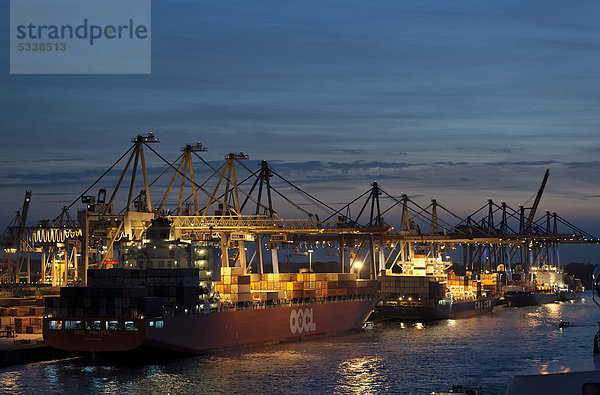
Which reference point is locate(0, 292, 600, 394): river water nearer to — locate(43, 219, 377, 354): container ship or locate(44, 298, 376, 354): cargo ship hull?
locate(44, 298, 376, 354): cargo ship hull

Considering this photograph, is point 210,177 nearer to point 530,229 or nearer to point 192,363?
point 192,363

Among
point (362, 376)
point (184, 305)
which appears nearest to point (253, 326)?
point (184, 305)

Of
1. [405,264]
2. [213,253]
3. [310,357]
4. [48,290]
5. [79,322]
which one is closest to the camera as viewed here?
[79,322]

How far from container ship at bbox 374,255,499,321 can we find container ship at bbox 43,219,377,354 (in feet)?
59.2

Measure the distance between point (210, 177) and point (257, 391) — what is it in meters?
43.4

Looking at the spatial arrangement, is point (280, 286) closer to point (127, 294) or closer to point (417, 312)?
point (127, 294)

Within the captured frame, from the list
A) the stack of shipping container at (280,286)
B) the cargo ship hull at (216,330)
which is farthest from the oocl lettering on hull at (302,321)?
the stack of shipping container at (280,286)

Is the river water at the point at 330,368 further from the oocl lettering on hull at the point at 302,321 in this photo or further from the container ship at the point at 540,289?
the container ship at the point at 540,289

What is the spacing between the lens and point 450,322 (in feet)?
300

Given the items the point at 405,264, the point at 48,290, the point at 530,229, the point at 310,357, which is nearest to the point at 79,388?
the point at 310,357

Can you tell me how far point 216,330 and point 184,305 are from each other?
3673 mm

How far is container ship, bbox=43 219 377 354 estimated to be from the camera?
50875mm

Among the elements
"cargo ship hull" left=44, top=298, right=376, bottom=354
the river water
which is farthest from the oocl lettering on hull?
the river water

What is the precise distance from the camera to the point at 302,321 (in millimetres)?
66250
